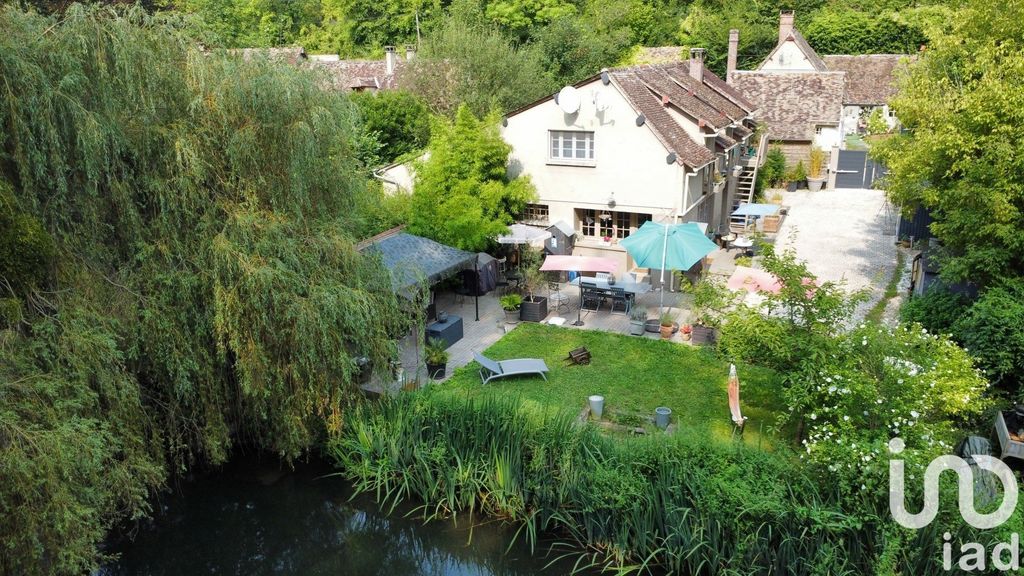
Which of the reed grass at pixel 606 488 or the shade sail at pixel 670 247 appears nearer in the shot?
the reed grass at pixel 606 488

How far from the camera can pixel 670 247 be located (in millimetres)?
18766

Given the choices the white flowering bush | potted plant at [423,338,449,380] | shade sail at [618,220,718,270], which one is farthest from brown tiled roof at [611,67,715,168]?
the white flowering bush

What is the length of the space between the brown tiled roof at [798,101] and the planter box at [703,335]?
21849mm

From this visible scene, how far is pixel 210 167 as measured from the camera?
11820 millimetres

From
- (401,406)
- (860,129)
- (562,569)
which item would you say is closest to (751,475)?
(562,569)

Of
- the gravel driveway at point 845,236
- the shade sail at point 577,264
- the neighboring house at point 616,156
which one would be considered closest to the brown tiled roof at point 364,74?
the neighboring house at point 616,156

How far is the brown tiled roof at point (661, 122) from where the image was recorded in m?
21.7

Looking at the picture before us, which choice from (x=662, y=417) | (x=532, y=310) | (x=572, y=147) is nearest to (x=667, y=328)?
(x=532, y=310)

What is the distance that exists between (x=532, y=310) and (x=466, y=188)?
4528 millimetres

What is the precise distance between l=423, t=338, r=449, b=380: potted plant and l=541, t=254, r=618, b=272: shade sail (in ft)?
15.3

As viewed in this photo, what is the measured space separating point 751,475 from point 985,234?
9174mm

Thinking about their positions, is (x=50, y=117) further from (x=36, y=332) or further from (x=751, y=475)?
(x=751, y=475)

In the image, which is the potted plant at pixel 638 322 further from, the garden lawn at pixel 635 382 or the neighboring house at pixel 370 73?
the neighboring house at pixel 370 73

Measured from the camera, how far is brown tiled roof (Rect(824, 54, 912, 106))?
1844 inches
